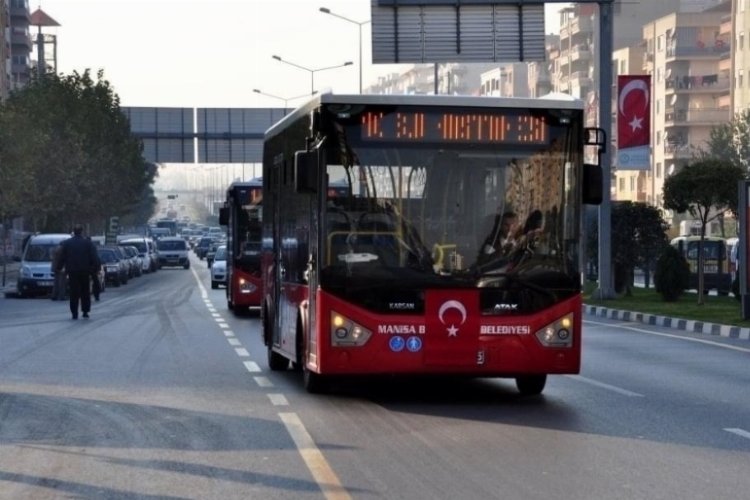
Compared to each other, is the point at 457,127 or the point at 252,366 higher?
the point at 457,127

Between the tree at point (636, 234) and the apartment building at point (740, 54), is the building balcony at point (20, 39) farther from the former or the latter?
the tree at point (636, 234)

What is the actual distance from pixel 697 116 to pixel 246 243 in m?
90.0

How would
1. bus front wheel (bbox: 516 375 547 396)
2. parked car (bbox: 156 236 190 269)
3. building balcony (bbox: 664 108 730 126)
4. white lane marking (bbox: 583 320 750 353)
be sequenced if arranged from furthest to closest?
building balcony (bbox: 664 108 730 126), parked car (bbox: 156 236 190 269), white lane marking (bbox: 583 320 750 353), bus front wheel (bbox: 516 375 547 396)

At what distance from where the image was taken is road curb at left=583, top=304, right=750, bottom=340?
28.6 metres

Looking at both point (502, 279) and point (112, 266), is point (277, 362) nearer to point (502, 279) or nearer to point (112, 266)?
point (502, 279)

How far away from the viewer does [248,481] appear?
10047mm

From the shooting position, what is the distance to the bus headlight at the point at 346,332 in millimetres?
14875

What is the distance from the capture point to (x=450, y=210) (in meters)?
15.0

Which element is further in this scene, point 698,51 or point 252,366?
point 698,51

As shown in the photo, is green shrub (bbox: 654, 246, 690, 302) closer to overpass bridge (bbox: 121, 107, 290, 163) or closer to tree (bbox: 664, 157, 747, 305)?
tree (bbox: 664, 157, 747, 305)

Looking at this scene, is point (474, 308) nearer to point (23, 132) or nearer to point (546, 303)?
point (546, 303)

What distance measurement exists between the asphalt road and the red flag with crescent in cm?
1805

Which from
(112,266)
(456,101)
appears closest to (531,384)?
(456,101)

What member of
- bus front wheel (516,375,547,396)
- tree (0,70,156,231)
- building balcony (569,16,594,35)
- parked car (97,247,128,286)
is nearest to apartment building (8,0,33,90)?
building balcony (569,16,594,35)
